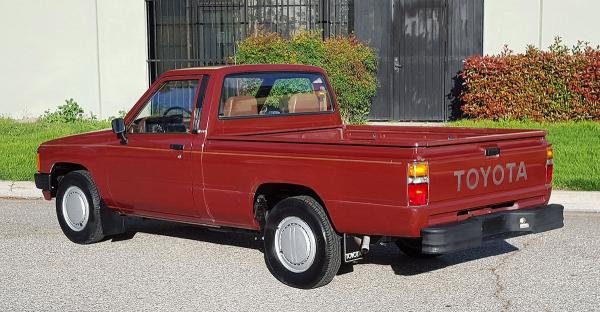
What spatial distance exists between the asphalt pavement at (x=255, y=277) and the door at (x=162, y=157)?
1.68 ft

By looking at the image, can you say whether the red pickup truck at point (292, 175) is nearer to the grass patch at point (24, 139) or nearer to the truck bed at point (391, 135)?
the truck bed at point (391, 135)

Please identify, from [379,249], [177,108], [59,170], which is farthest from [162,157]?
[379,249]

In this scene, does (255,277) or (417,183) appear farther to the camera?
(255,277)

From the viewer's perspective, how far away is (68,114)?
19062 millimetres

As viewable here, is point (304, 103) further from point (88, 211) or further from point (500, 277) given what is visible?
point (500, 277)

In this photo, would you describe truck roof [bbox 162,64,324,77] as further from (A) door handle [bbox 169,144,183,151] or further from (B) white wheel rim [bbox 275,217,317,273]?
(B) white wheel rim [bbox 275,217,317,273]

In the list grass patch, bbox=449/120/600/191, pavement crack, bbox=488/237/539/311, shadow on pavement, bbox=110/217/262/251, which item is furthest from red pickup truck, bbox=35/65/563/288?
grass patch, bbox=449/120/600/191

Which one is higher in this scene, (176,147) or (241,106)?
(241,106)

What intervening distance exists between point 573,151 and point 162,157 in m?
7.28

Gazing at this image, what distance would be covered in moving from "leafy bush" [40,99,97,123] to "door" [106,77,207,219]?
11051mm

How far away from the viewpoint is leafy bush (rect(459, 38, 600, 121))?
15695 mm

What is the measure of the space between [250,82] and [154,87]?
0.87 metres

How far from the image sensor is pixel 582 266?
7516mm

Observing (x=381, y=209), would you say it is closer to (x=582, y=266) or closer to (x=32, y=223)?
(x=582, y=266)
